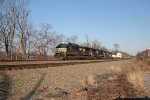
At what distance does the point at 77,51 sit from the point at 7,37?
753 inches

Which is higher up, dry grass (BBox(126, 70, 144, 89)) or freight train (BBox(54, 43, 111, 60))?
freight train (BBox(54, 43, 111, 60))

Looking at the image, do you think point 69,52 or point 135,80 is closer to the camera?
point 135,80

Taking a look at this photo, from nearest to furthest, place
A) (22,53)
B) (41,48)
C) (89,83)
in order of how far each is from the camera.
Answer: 1. (89,83)
2. (22,53)
3. (41,48)

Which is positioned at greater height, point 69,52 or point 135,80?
point 69,52

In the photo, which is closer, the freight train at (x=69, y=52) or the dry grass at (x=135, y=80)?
the dry grass at (x=135, y=80)

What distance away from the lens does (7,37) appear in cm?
5744

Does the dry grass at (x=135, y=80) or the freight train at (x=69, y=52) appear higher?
the freight train at (x=69, y=52)

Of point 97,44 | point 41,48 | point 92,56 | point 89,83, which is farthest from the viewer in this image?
point 97,44

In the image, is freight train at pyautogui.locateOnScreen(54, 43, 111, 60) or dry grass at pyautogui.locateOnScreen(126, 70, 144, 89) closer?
dry grass at pyautogui.locateOnScreen(126, 70, 144, 89)

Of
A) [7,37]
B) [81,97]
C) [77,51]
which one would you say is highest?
[7,37]

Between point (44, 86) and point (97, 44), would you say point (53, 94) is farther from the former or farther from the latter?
point (97, 44)

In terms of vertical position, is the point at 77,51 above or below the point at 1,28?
below

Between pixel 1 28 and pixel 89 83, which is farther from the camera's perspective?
pixel 1 28

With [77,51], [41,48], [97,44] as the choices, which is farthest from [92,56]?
[97,44]
